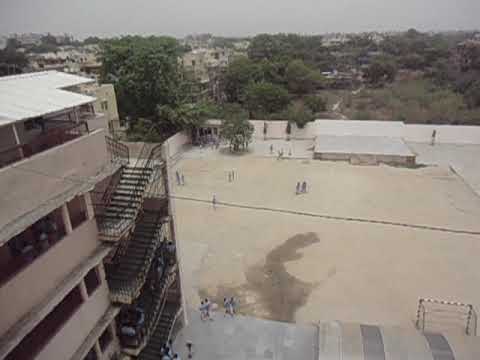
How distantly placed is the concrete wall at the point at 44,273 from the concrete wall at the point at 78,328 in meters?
0.98

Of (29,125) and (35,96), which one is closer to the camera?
(35,96)

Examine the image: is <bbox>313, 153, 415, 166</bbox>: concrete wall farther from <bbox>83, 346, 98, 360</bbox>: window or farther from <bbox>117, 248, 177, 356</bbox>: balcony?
<bbox>83, 346, 98, 360</bbox>: window

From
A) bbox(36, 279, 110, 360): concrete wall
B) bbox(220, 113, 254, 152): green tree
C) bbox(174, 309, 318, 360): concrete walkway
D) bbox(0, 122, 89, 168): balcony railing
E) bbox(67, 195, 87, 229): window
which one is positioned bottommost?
bbox(174, 309, 318, 360): concrete walkway

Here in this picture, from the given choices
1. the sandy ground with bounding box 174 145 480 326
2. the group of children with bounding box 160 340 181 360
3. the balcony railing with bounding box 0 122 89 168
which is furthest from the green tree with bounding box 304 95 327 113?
the balcony railing with bounding box 0 122 89 168

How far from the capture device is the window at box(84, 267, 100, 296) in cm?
814

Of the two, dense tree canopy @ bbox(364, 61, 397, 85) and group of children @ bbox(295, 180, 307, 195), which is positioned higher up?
dense tree canopy @ bbox(364, 61, 397, 85)

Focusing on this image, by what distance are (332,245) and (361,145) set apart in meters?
16.5

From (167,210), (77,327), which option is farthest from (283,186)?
(77,327)

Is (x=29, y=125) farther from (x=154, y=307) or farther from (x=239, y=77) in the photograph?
(x=239, y=77)

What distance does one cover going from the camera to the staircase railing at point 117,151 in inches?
361

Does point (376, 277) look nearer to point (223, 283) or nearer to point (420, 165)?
point (223, 283)

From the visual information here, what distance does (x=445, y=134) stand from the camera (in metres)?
33.5

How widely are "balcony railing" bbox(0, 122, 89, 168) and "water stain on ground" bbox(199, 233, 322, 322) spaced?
8909mm

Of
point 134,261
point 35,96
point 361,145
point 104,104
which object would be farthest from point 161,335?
point 361,145
